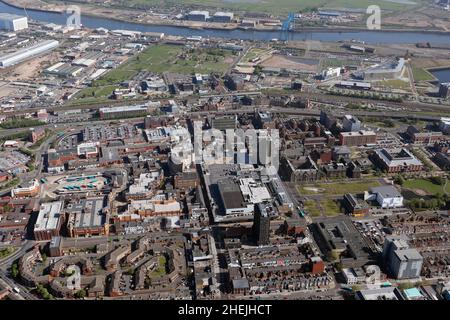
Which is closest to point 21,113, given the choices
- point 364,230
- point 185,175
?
point 185,175

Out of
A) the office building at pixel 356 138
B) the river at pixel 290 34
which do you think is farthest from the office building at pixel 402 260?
the river at pixel 290 34

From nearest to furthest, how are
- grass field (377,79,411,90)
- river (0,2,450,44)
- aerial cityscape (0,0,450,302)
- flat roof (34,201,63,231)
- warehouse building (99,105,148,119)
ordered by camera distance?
Answer: aerial cityscape (0,0,450,302) < flat roof (34,201,63,231) < warehouse building (99,105,148,119) < grass field (377,79,411,90) < river (0,2,450,44)

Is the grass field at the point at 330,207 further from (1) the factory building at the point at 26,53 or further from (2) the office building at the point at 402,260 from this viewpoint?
(1) the factory building at the point at 26,53

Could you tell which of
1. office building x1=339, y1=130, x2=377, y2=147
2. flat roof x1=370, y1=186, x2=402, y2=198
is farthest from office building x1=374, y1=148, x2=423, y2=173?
flat roof x1=370, y1=186, x2=402, y2=198

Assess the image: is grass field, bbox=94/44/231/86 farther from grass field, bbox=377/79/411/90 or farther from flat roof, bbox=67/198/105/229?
flat roof, bbox=67/198/105/229

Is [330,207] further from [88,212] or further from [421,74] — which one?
[421,74]

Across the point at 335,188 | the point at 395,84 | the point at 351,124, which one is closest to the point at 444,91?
the point at 395,84

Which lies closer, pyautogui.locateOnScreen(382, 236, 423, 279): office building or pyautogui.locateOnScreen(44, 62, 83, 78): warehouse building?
pyautogui.locateOnScreen(382, 236, 423, 279): office building
